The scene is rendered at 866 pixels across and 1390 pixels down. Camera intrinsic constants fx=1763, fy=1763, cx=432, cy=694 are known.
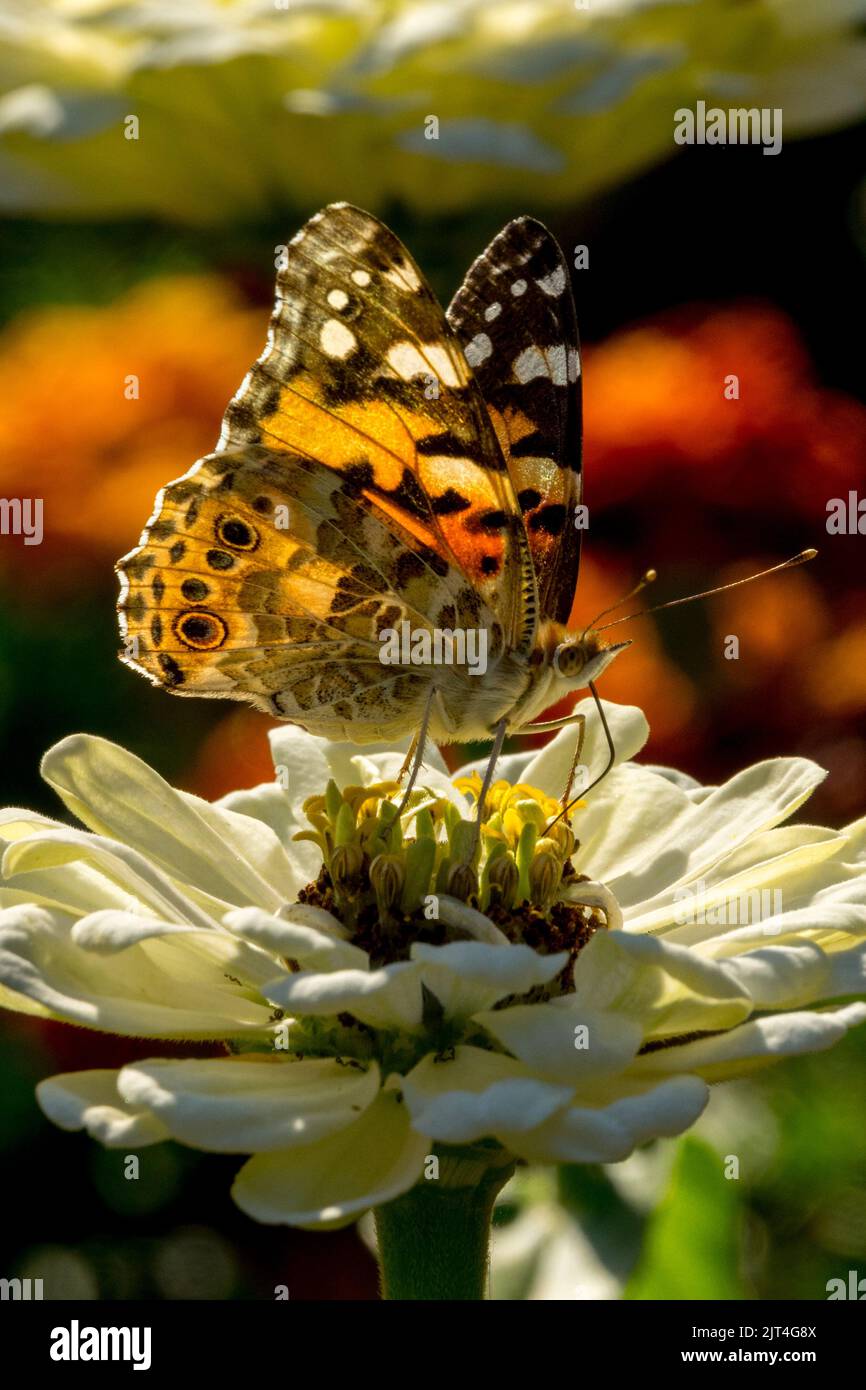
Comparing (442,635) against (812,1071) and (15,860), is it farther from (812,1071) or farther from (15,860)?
(812,1071)

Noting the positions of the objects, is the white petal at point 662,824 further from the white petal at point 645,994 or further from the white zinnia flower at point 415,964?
the white petal at point 645,994

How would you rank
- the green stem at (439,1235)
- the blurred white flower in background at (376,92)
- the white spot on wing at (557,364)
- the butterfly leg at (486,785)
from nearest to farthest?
the green stem at (439,1235), the butterfly leg at (486,785), the white spot on wing at (557,364), the blurred white flower in background at (376,92)

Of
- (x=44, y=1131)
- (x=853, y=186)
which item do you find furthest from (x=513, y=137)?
(x=44, y=1131)

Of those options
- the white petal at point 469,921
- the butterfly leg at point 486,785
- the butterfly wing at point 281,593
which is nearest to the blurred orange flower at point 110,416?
the butterfly wing at point 281,593

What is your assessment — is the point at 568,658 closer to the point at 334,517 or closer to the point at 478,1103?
the point at 334,517

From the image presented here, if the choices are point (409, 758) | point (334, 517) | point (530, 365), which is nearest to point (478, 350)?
point (530, 365)

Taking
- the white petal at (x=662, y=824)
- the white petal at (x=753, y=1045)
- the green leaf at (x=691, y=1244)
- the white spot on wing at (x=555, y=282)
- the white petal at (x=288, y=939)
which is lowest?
the green leaf at (x=691, y=1244)
